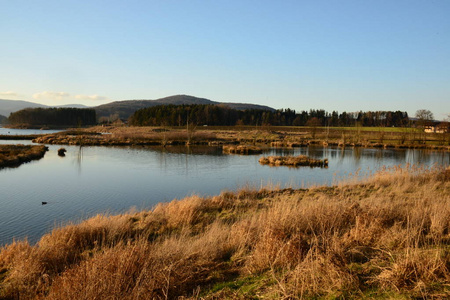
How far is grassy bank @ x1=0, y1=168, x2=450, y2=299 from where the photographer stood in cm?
414

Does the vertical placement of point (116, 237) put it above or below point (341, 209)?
below

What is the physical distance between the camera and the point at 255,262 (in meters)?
5.42

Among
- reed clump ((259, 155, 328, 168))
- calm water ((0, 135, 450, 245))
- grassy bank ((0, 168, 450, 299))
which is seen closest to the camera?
grassy bank ((0, 168, 450, 299))

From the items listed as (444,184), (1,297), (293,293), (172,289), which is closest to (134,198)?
(1,297)

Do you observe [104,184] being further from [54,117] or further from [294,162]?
[54,117]

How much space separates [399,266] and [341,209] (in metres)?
3.57

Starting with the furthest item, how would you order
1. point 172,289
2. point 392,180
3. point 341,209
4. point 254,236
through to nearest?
point 392,180 < point 341,209 < point 254,236 < point 172,289

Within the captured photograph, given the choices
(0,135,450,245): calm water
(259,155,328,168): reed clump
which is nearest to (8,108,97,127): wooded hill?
(0,135,450,245): calm water

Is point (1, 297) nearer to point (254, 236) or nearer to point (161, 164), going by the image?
point (254, 236)

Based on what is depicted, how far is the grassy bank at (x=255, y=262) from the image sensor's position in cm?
414

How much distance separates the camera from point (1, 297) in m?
5.29

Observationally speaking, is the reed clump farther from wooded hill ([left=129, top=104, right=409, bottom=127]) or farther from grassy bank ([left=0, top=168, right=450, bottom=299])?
wooded hill ([left=129, top=104, right=409, bottom=127])

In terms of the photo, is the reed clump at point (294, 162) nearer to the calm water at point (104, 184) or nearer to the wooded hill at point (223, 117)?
the calm water at point (104, 184)

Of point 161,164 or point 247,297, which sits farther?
point 161,164
